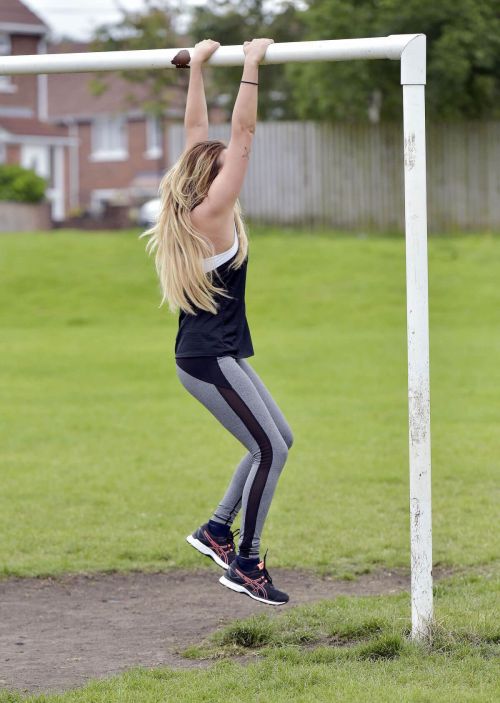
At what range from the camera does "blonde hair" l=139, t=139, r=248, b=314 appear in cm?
536

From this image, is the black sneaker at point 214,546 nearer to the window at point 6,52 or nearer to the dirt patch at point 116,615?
the dirt patch at point 116,615

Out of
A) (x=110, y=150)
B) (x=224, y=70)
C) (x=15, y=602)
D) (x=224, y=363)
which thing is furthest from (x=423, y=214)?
(x=110, y=150)

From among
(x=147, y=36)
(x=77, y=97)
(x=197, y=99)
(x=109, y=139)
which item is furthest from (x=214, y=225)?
(x=77, y=97)

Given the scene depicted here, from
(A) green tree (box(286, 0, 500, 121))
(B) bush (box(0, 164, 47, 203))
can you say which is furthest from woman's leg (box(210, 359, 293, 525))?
(B) bush (box(0, 164, 47, 203))

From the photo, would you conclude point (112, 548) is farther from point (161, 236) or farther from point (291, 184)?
point (291, 184)

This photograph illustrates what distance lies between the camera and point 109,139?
5834 centimetres

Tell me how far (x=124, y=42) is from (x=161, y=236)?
3028 centimetres

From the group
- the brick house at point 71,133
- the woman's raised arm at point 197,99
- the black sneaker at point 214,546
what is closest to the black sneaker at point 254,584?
the black sneaker at point 214,546

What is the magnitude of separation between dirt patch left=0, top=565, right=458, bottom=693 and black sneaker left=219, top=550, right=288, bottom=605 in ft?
1.32

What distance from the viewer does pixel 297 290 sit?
80.3 ft

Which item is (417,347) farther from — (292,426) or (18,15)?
(18,15)

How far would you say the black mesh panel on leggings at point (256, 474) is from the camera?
554 cm

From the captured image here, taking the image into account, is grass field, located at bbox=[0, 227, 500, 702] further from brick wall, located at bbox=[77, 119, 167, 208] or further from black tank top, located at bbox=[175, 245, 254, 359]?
brick wall, located at bbox=[77, 119, 167, 208]

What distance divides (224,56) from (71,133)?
54257mm
